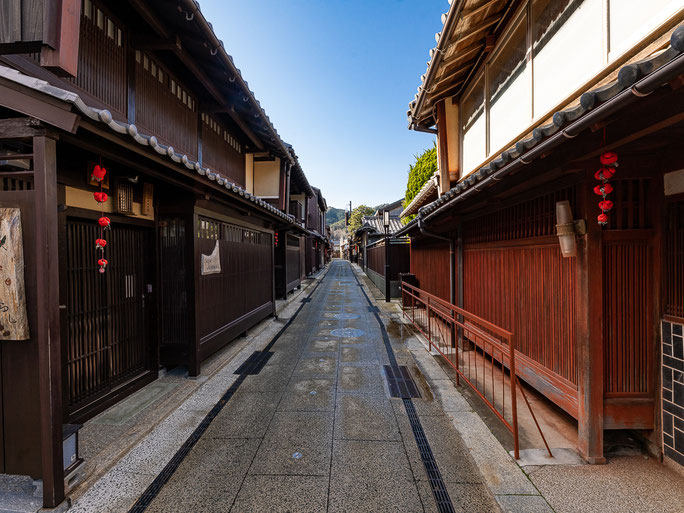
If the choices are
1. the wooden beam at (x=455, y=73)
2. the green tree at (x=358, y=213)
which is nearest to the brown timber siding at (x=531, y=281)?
the wooden beam at (x=455, y=73)

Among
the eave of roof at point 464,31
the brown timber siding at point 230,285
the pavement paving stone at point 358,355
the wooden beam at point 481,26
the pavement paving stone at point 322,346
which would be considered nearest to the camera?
the eave of roof at point 464,31

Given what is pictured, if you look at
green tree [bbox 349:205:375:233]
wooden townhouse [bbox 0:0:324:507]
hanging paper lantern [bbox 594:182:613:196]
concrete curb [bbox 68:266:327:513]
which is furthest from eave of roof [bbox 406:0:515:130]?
green tree [bbox 349:205:375:233]

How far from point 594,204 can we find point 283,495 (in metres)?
4.31

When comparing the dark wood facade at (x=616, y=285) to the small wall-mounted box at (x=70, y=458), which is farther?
the dark wood facade at (x=616, y=285)

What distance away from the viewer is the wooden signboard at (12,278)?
263 cm

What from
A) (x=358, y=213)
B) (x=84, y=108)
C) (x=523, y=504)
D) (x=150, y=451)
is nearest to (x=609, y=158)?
(x=523, y=504)

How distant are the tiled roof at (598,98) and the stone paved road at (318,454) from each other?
320 centimetres

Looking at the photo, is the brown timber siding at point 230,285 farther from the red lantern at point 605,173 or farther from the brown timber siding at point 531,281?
Result: the red lantern at point 605,173

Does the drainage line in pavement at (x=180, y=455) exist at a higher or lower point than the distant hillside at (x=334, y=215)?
lower

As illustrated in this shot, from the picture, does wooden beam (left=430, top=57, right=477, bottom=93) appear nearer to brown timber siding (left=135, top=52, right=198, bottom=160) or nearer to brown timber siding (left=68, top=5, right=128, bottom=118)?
brown timber siding (left=135, top=52, right=198, bottom=160)

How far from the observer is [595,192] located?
3.10 meters

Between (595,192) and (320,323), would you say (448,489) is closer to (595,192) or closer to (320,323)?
(595,192)

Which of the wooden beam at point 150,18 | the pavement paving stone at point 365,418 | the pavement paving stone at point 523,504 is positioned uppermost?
the wooden beam at point 150,18

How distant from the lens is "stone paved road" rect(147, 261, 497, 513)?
271 cm
